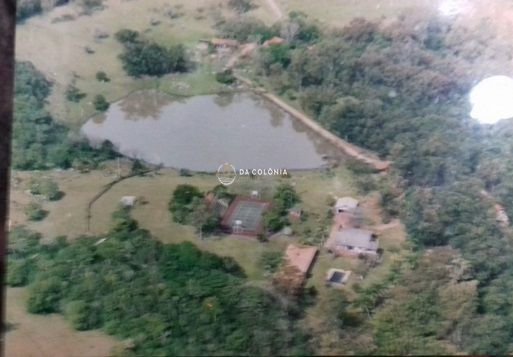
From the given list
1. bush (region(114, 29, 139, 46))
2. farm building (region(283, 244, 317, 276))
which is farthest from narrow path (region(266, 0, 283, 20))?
farm building (region(283, 244, 317, 276))

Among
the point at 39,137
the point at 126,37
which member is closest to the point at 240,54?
the point at 126,37

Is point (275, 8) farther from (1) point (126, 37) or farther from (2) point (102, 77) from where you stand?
(2) point (102, 77)

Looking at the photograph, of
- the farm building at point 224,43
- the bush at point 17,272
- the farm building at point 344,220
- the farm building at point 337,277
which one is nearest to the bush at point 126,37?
the farm building at point 224,43

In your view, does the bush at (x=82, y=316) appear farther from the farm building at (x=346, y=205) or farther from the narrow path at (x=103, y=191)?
the farm building at (x=346, y=205)

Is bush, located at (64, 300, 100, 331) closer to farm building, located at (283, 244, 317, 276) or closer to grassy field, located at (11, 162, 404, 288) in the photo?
grassy field, located at (11, 162, 404, 288)

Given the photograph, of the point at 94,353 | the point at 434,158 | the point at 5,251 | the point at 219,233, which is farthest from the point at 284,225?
the point at 5,251

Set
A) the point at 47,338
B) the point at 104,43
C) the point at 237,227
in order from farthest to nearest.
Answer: the point at 104,43 < the point at 237,227 < the point at 47,338
